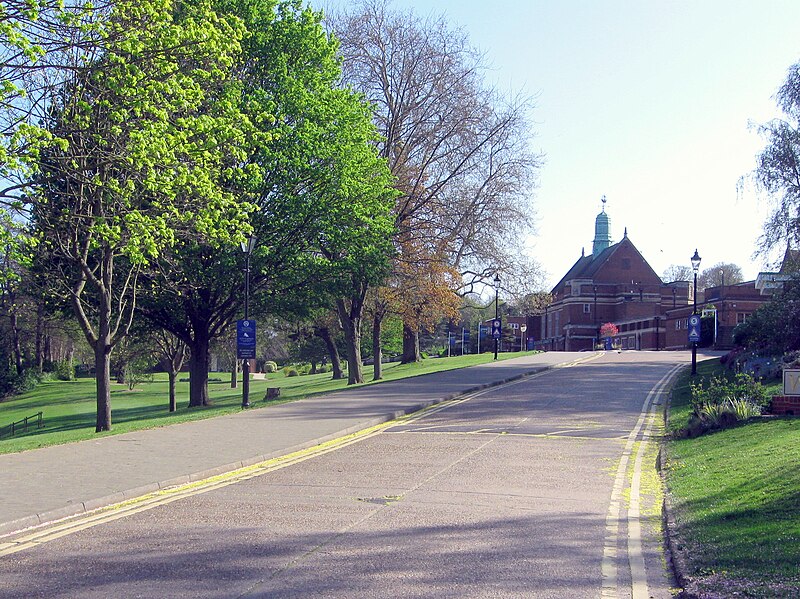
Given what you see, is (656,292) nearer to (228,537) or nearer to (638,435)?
(638,435)

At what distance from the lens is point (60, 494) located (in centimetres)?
1005

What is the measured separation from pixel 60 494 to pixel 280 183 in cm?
1855

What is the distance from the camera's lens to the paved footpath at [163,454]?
9828 mm

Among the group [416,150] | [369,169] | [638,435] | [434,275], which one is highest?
[416,150]

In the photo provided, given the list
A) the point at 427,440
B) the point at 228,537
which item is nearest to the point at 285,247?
the point at 427,440

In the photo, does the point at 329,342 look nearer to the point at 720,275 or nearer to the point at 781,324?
the point at 781,324

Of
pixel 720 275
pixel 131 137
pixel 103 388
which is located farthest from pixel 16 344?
pixel 720 275

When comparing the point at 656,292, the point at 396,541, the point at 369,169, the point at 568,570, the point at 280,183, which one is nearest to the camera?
the point at 568,570

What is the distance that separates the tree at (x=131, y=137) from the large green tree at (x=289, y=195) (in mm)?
5277

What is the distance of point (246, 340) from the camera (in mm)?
22969

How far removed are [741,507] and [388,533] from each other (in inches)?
151

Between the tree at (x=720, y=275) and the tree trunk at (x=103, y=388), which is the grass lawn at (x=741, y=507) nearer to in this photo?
the tree trunk at (x=103, y=388)

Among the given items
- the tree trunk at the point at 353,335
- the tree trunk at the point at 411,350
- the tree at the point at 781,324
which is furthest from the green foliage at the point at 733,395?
the tree trunk at the point at 411,350

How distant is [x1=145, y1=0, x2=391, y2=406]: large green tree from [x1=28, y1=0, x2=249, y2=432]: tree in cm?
528
